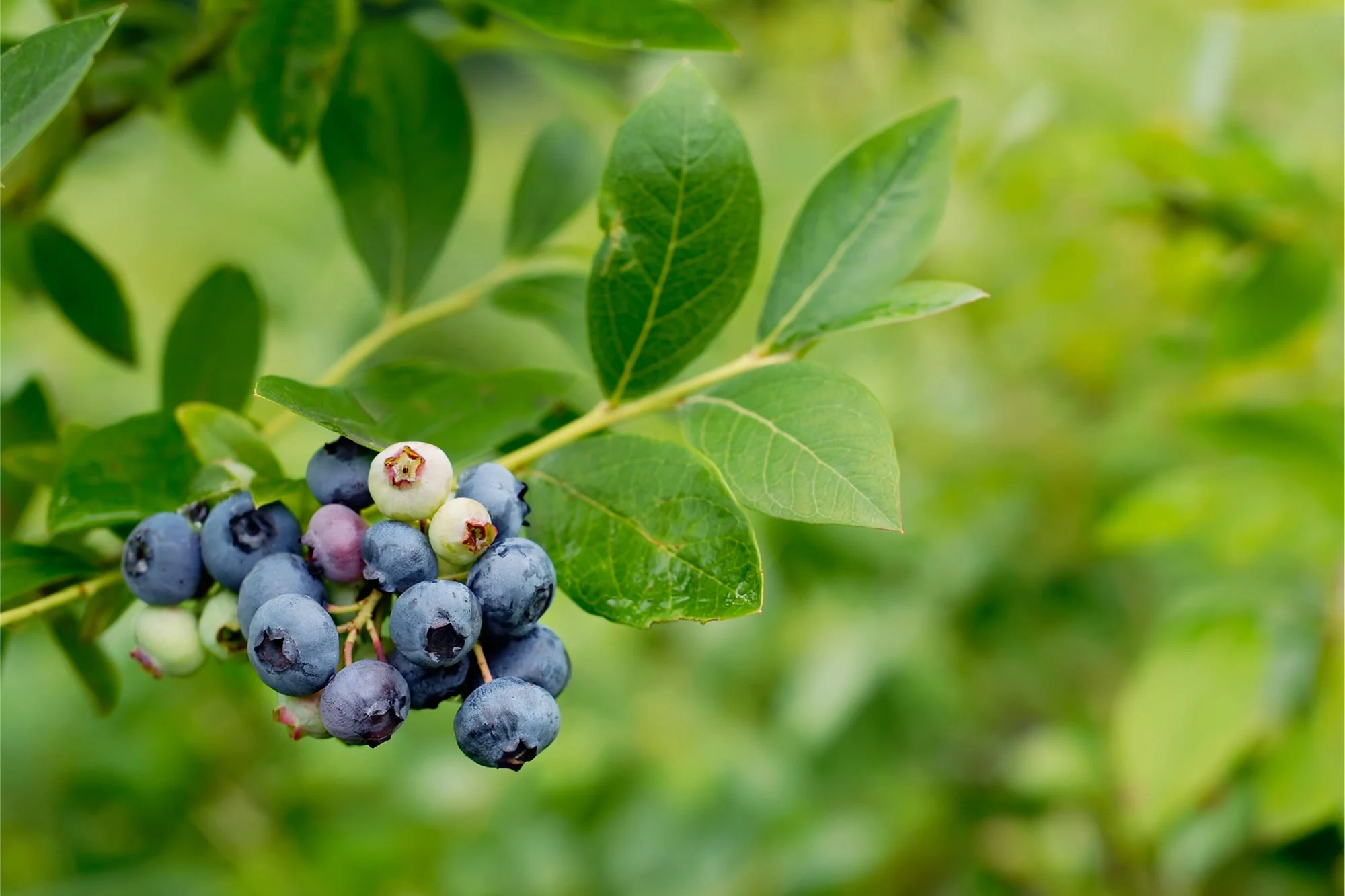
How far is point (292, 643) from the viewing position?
1.39ft

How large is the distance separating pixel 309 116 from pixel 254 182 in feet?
12.3

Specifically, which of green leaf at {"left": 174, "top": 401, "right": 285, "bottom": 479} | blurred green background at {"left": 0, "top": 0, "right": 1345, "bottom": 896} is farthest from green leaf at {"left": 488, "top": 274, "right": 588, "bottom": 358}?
blurred green background at {"left": 0, "top": 0, "right": 1345, "bottom": 896}

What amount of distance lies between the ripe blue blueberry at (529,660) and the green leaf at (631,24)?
303 mm

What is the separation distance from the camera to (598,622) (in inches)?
70.5

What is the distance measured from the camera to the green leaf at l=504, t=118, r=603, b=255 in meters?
0.77

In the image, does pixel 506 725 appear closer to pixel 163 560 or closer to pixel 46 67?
pixel 163 560

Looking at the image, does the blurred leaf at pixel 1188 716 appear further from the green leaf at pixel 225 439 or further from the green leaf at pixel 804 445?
the green leaf at pixel 225 439

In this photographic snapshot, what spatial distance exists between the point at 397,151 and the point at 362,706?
0.37 m

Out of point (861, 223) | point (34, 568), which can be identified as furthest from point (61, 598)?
point (861, 223)

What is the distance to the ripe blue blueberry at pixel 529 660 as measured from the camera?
0.47 metres

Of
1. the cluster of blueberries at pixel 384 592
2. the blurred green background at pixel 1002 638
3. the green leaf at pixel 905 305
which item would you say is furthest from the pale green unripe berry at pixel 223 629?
the blurred green background at pixel 1002 638

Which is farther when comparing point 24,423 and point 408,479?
point 24,423

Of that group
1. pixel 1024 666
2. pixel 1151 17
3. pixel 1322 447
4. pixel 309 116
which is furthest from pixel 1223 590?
pixel 1151 17

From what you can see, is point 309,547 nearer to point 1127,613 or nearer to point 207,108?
point 207,108
